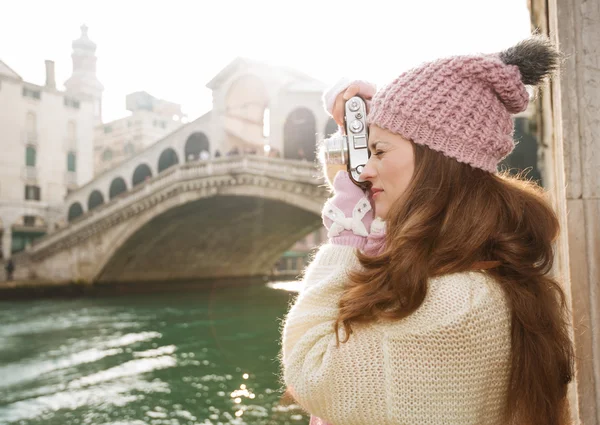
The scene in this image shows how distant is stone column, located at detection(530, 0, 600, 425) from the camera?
1284mm

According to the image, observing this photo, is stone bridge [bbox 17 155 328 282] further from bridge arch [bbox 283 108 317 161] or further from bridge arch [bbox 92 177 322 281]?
bridge arch [bbox 283 108 317 161]

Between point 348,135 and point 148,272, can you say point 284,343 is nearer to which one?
point 348,135

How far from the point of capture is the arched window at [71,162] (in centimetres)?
2302

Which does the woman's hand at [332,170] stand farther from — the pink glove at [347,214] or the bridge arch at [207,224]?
the bridge arch at [207,224]

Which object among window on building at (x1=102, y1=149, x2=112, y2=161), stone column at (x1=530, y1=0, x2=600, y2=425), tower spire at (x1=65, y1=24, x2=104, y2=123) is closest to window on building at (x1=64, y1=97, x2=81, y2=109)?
window on building at (x1=102, y1=149, x2=112, y2=161)

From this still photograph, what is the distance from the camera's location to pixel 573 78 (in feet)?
4.31

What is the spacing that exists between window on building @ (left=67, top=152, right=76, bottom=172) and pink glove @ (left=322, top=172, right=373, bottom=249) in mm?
24134

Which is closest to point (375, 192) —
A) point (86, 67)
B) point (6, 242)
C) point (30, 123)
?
point (6, 242)

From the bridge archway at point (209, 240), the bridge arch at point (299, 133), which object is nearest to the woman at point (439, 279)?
the bridge archway at point (209, 240)

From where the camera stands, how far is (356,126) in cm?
108

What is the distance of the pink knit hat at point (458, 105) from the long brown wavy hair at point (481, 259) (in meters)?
0.04

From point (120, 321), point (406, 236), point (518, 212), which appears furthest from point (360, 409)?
point (120, 321)

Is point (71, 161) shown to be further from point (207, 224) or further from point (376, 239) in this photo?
point (376, 239)

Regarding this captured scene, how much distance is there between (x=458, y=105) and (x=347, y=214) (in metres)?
0.28
